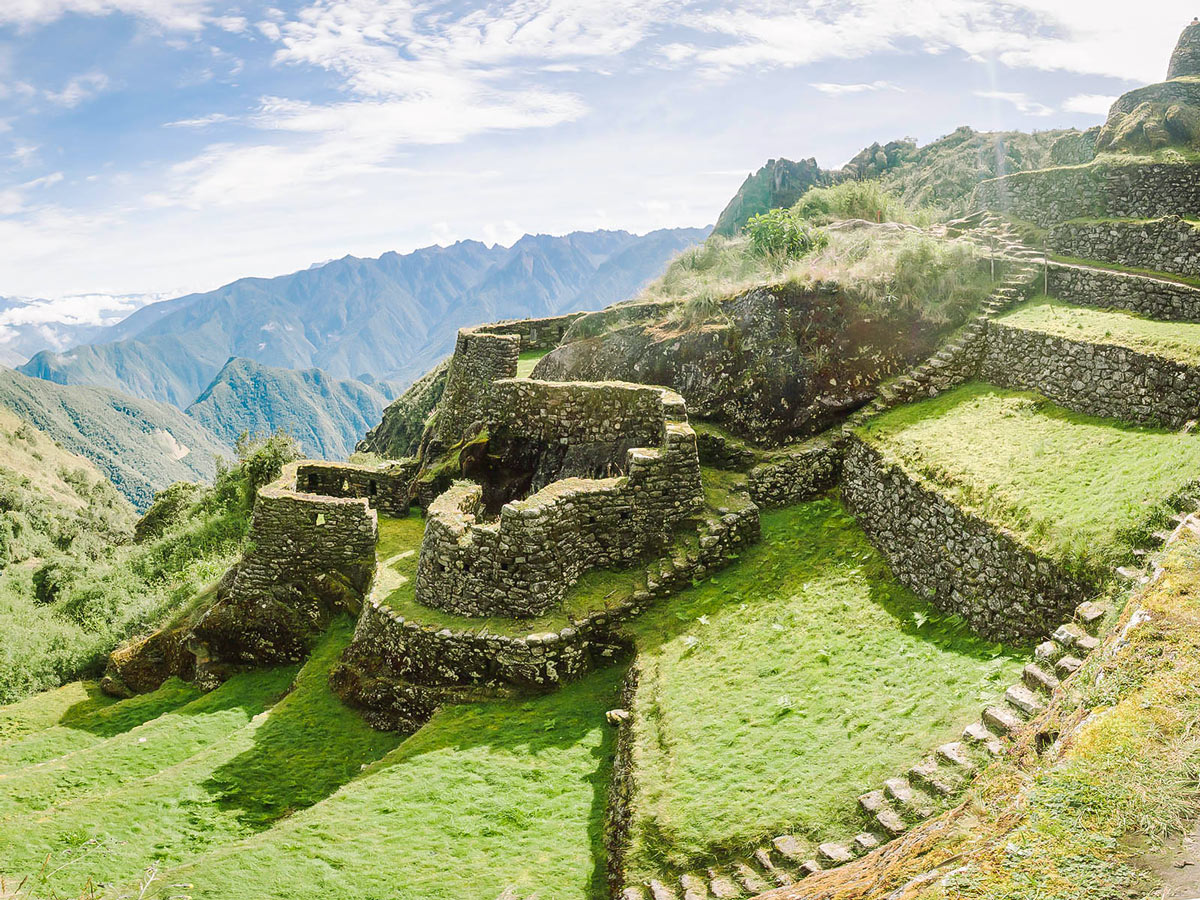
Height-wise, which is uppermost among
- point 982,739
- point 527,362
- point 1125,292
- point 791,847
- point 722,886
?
point 527,362

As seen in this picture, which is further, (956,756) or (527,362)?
(527,362)

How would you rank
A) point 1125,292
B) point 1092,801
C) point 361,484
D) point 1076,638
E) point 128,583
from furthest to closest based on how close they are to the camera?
1. point 128,583
2. point 361,484
3. point 1125,292
4. point 1076,638
5. point 1092,801

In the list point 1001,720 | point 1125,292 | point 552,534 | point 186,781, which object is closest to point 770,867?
point 1001,720

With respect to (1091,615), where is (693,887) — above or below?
below

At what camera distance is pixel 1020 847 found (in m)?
4.97

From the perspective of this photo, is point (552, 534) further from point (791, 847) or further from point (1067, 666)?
point (1067, 666)

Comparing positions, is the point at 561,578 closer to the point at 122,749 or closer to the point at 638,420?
the point at 638,420

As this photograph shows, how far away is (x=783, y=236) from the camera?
2250 cm

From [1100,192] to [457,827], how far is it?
2331 centimetres

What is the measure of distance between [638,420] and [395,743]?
28.6ft

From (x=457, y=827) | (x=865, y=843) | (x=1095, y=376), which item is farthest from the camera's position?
(x=1095, y=376)

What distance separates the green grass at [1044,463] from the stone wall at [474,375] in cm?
1206

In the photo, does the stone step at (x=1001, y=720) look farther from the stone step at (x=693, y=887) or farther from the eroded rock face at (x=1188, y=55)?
the eroded rock face at (x=1188, y=55)

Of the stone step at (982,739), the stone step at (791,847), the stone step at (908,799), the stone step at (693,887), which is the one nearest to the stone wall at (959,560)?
the stone step at (982,739)
